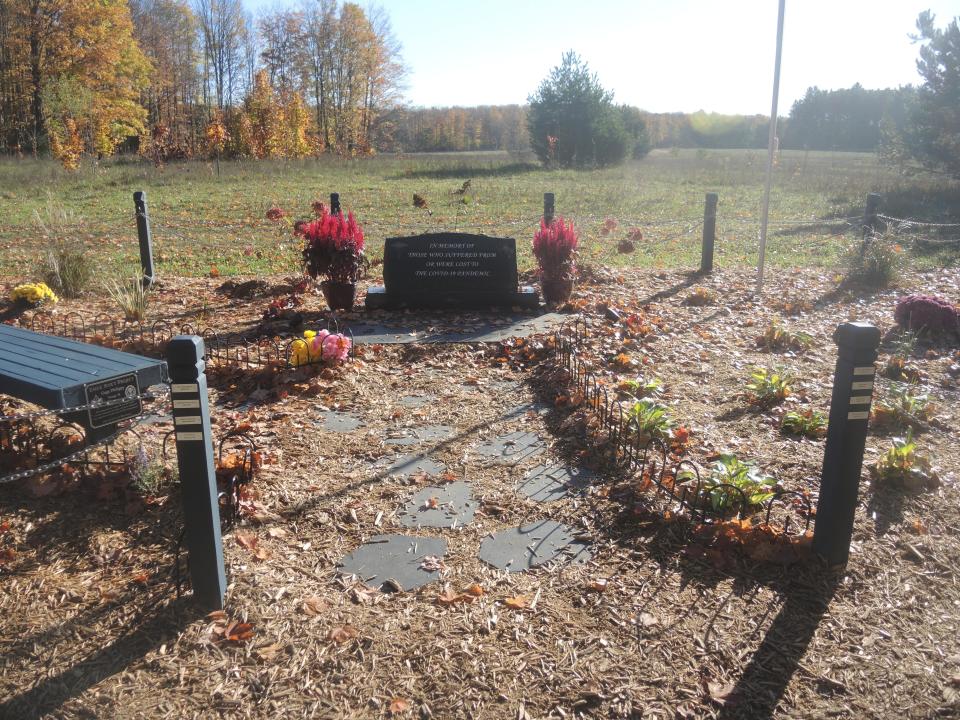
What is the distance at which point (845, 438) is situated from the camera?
3.31m

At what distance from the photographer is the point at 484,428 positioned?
5352 millimetres

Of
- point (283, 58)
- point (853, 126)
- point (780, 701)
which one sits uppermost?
point (283, 58)

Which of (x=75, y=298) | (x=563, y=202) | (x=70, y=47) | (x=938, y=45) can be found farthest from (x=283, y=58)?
(x=75, y=298)

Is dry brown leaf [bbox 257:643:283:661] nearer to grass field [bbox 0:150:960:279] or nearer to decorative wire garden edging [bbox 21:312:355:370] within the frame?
decorative wire garden edging [bbox 21:312:355:370]

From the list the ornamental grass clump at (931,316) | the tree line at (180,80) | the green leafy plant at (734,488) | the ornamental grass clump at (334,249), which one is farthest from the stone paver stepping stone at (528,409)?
the tree line at (180,80)

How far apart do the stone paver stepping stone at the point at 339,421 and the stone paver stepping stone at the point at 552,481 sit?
146 centimetres

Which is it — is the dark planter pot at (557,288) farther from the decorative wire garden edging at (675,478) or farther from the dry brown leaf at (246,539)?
the dry brown leaf at (246,539)

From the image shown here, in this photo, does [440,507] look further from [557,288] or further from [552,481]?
[557,288]

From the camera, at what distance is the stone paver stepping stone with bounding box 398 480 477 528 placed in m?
4.00

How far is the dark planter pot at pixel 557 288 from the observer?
8.96m

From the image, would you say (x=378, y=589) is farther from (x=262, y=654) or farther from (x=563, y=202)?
(x=563, y=202)

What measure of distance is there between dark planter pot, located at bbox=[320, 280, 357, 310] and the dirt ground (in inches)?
137

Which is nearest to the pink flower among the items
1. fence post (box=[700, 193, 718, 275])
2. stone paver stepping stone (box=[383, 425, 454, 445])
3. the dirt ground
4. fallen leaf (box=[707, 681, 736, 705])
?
the dirt ground

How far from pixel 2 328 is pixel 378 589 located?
12.5 ft
